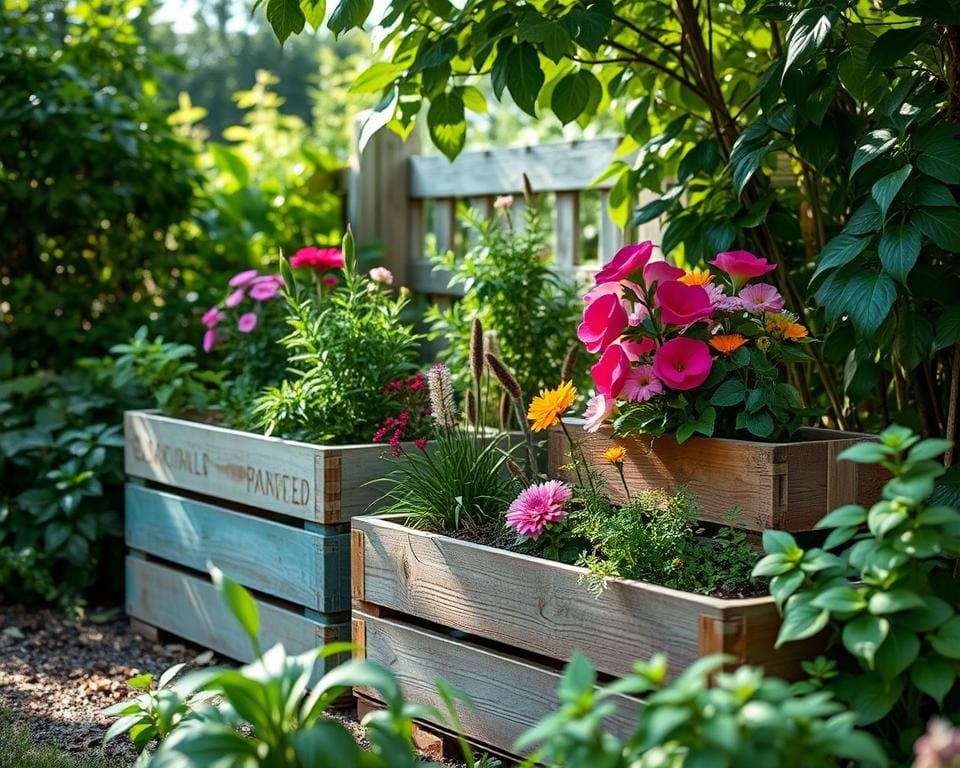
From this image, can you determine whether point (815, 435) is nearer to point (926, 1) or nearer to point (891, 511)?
point (891, 511)

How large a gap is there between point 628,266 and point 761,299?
271 millimetres

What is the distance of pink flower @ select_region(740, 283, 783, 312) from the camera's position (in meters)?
2.40

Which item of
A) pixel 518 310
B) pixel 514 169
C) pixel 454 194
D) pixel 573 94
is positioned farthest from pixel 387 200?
pixel 573 94

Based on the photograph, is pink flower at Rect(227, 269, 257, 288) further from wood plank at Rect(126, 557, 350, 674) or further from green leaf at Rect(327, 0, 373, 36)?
green leaf at Rect(327, 0, 373, 36)

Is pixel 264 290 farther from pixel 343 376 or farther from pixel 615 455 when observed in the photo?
pixel 615 455

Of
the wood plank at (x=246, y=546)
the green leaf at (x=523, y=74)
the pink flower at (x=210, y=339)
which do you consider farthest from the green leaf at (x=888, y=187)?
the pink flower at (x=210, y=339)

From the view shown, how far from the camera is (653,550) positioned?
89.4 inches

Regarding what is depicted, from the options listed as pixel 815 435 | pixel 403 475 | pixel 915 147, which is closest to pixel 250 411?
pixel 403 475

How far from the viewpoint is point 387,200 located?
15.4 ft

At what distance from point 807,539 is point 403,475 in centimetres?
105

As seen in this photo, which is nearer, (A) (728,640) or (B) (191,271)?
(A) (728,640)

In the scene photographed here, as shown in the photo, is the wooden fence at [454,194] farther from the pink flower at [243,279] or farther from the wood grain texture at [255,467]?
the wood grain texture at [255,467]

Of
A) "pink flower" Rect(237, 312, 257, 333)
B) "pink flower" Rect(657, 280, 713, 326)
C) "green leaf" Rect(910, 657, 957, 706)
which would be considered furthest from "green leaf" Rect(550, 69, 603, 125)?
"green leaf" Rect(910, 657, 957, 706)

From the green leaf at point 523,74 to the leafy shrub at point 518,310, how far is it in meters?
0.94
